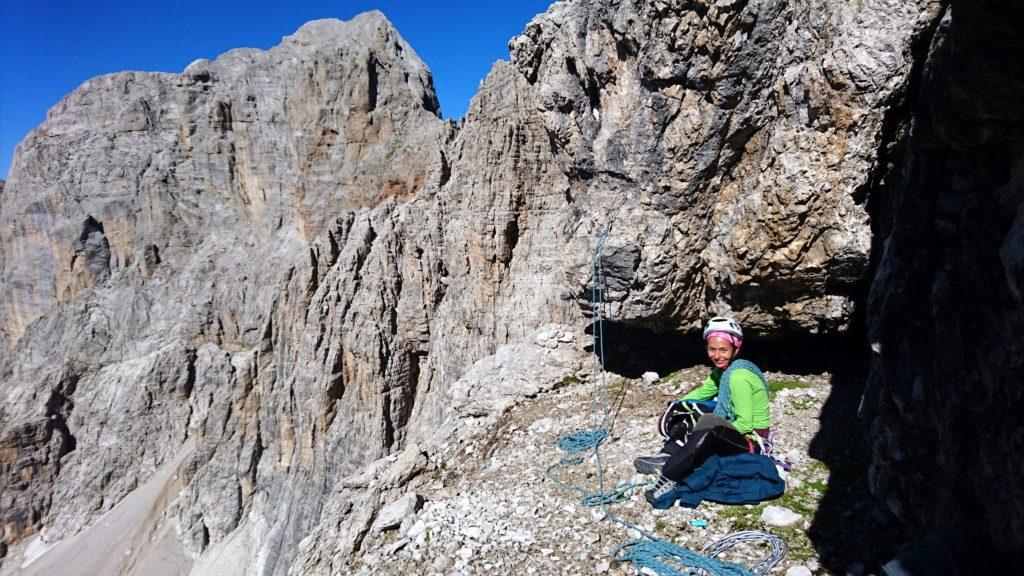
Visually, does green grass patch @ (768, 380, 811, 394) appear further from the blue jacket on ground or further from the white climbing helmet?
the blue jacket on ground

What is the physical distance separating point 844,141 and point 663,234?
8.53ft

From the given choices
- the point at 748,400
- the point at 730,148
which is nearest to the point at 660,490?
the point at 748,400

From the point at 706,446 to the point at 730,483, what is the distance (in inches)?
15.7

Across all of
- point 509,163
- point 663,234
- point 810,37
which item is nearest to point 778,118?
A: point 810,37

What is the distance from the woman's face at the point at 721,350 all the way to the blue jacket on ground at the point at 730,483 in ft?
3.34

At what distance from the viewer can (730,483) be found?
483 cm

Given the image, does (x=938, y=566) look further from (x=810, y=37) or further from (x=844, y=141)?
(x=810, y=37)

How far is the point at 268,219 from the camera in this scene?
1382 inches

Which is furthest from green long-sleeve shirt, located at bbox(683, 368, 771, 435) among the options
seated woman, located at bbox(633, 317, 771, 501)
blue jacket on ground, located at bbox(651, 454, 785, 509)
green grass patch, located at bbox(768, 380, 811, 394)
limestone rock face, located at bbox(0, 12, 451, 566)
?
limestone rock face, located at bbox(0, 12, 451, 566)

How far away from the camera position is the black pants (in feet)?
16.1

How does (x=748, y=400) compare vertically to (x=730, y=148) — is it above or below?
below

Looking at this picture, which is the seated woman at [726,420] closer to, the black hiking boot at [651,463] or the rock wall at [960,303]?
the black hiking boot at [651,463]

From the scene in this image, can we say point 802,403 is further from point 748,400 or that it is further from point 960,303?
point 960,303

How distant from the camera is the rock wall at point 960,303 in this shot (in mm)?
2561
